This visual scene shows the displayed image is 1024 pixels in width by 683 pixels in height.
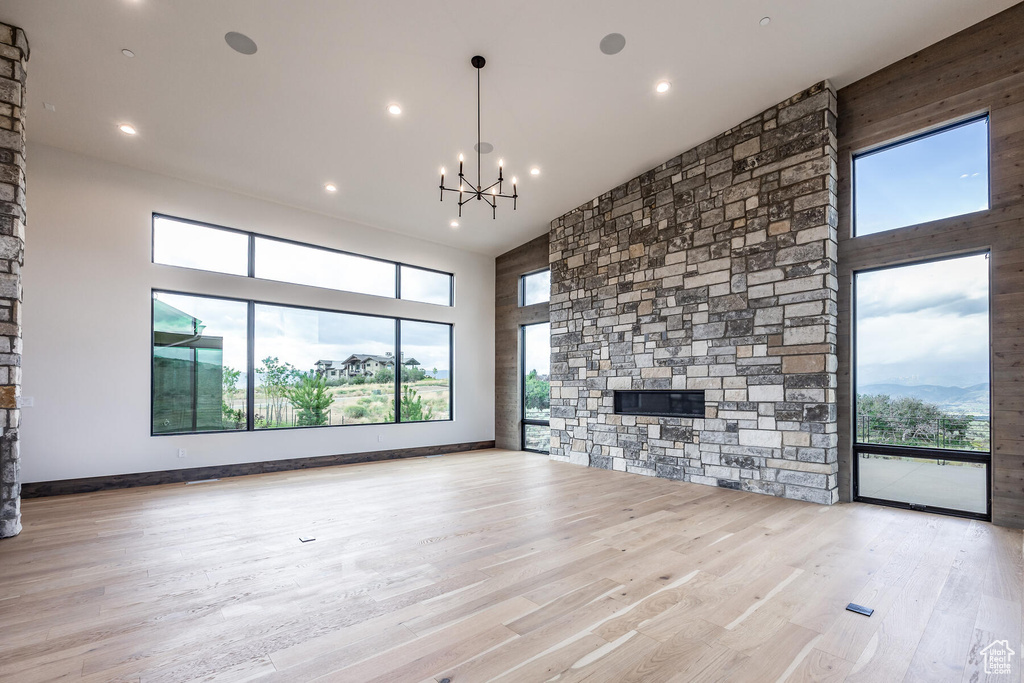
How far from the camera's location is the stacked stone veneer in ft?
15.3

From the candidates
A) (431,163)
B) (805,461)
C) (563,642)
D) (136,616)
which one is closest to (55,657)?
(136,616)

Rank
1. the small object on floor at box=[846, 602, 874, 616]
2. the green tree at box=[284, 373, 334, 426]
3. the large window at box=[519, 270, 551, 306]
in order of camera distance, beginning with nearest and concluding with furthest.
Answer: the small object on floor at box=[846, 602, 874, 616], the green tree at box=[284, 373, 334, 426], the large window at box=[519, 270, 551, 306]

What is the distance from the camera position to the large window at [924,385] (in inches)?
157

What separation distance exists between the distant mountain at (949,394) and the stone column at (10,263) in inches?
288

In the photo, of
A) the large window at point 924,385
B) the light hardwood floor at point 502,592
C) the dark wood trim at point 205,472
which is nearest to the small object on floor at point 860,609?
the light hardwood floor at point 502,592

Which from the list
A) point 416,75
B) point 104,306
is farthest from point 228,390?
point 416,75

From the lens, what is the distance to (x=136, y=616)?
2295 millimetres

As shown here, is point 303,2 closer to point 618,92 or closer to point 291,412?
point 618,92

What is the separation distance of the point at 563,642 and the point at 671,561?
1.23 meters

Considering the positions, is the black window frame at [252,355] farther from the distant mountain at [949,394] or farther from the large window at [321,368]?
the distant mountain at [949,394]

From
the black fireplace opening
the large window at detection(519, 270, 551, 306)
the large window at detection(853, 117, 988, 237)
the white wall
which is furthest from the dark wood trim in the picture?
the large window at detection(853, 117, 988, 237)

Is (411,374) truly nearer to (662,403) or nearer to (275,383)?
(275,383)

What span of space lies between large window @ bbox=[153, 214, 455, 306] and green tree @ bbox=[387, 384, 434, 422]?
60.2 inches

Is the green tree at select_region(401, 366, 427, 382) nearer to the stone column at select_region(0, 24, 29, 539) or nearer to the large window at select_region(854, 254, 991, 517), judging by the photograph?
the stone column at select_region(0, 24, 29, 539)
